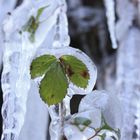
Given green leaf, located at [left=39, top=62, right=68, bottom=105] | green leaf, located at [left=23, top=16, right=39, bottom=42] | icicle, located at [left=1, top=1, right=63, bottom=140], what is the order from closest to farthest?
green leaf, located at [left=39, top=62, right=68, bottom=105] < icicle, located at [left=1, top=1, right=63, bottom=140] < green leaf, located at [left=23, top=16, right=39, bottom=42]

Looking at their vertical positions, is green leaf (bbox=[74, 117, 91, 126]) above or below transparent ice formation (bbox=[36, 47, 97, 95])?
below

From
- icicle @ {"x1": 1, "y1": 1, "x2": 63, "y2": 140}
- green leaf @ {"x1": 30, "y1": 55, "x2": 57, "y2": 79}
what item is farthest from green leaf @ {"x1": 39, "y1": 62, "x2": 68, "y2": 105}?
icicle @ {"x1": 1, "y1": 1, "x2": 63, "y2": 140}

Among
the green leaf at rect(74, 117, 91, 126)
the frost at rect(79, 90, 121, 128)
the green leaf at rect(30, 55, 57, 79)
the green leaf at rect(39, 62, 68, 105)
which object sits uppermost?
the green leaf at rect(30, 55, 57, 79)

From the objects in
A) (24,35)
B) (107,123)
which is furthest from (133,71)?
(107,123)

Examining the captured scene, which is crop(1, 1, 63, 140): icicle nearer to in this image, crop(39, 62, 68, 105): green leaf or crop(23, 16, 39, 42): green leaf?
crop(23, 16, 39, 42): green leaf

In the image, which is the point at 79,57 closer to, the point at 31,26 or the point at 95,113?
the point at 95,113

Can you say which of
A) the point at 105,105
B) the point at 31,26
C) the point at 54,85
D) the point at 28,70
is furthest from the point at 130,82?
the point at 54,85
